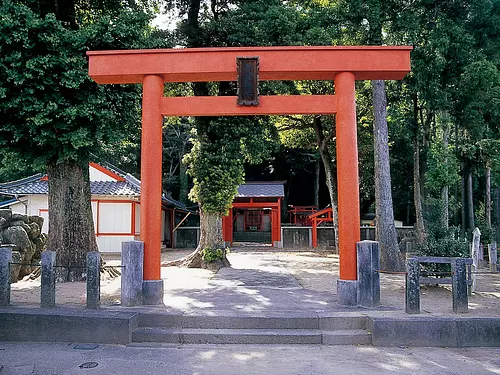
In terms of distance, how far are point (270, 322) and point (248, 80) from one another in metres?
4.05

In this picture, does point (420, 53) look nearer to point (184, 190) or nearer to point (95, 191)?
point (95, 191)

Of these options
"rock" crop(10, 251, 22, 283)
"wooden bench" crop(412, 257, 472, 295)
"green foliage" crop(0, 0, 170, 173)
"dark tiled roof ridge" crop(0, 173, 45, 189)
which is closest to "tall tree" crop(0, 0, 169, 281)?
"green foliage" crop(0, 0, 170, 173)

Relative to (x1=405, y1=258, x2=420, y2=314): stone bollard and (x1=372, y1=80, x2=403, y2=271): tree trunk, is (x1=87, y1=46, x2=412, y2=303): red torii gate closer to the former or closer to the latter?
(x1=405, y1=258, x2=420, y2=314): stone bollard

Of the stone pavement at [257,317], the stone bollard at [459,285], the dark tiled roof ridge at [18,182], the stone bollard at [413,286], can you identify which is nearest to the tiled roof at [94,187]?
the dark tiled roof ridge at [18,182]

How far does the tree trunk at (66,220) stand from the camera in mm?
9906

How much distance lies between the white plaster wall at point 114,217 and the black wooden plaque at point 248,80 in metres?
15.0

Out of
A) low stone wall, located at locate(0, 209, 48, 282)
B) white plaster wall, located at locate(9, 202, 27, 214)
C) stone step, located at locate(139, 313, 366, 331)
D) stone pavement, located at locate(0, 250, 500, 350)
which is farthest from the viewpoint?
white plaster wall, located at locate(9, 202, 27, 214)

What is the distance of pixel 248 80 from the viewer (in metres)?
7.32

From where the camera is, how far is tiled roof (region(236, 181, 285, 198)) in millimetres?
24428

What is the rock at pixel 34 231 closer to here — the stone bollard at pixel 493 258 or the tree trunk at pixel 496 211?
the stone bollard at pixel 493 258

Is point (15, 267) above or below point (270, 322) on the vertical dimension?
above

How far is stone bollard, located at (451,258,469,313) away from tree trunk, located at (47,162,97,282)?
313 inches

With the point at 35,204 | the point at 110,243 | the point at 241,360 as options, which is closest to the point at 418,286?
the point at 241,360

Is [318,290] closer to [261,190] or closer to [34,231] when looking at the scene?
[34,231]
